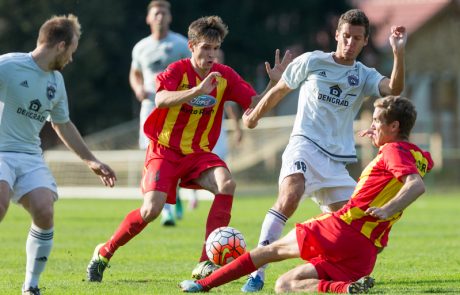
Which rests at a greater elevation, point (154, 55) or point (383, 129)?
point (154, 55)

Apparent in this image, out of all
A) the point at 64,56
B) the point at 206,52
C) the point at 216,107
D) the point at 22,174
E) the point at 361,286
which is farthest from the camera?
the point at 216,107

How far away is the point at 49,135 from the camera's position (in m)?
36.6

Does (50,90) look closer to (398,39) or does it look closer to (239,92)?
(239,92)

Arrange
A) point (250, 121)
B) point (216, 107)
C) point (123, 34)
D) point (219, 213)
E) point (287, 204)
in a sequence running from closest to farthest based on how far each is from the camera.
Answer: point (287, 204) < point (250, 121) < point (219, 213) < point (216, 107) < point (123, 34)

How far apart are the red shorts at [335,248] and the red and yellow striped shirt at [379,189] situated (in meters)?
0.06

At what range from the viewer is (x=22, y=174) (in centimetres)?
776

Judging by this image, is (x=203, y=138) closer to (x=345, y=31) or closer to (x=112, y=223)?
(x=345, y=31)

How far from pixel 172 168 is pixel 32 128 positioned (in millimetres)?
1660

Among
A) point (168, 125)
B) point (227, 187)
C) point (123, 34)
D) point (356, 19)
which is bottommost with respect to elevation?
point (227, 187)

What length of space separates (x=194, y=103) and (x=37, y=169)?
1945 millimetres

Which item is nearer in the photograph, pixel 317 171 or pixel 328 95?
pixel 317 171

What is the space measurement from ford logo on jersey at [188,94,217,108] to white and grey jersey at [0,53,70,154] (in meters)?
1.73

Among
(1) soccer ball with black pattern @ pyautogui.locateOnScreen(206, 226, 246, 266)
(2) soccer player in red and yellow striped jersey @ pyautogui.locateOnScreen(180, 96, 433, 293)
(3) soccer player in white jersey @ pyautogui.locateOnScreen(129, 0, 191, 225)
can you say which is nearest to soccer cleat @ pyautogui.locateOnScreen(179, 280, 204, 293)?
(2) soccer player in red and yellow striped jersey @ pyautogui.locateOnScreen(180, 96, 433, 293)

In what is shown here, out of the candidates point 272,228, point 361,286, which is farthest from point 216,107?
point 361,286
